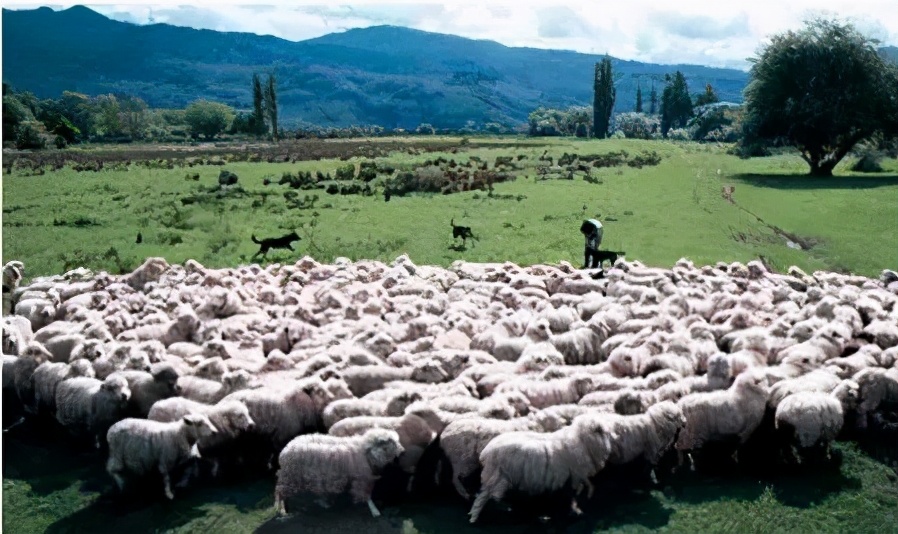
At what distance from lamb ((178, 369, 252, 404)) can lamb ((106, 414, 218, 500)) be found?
121 centimetres

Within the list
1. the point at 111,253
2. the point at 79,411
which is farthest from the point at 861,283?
the point at 111,253

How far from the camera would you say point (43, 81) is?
17672 mm

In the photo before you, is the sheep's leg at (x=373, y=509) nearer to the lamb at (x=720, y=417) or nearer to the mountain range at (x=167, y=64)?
the lamb at (x=720, y=417)

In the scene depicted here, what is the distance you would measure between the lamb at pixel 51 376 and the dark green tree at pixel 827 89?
18.7 meters

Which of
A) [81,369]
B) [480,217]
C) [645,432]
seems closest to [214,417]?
[81,369]

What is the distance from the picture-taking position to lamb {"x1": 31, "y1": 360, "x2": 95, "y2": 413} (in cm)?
888

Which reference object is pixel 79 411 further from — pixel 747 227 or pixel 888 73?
pixel 888 73

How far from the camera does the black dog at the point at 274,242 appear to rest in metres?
17.6

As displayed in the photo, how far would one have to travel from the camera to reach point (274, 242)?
698 inches

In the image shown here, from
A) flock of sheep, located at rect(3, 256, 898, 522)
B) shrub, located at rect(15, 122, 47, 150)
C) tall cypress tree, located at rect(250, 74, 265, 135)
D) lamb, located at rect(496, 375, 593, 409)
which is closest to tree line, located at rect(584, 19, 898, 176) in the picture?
flock of sheep, located at rect(3, 256, 898, 522)

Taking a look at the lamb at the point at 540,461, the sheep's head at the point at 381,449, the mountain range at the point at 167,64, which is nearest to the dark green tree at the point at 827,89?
the mountain range at the point at 167,64

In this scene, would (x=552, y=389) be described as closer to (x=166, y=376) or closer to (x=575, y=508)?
(x=575, y=508)

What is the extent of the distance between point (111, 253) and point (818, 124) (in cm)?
Answer: 1832

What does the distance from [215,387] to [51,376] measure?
79.6 inches
